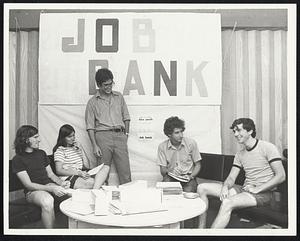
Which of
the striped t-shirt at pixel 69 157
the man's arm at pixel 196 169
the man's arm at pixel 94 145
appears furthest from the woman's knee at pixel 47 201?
the man's arm at pixel 196 169

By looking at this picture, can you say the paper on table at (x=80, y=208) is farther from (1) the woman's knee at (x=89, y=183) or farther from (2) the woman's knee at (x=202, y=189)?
(2) the woman's knee at (x=202, y=189)

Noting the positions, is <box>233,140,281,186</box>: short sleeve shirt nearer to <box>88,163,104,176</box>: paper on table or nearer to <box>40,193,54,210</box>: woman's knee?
<box>88,163,104,176</box>: paper on table

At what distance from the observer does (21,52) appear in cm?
190

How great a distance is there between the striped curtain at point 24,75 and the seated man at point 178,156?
702 millimetres

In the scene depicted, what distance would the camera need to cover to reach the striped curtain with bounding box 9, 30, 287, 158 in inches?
69.4

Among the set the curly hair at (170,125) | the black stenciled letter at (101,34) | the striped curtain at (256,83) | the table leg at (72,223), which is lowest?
the table leg at (72,223)

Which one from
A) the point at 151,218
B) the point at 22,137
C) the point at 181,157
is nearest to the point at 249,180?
the point at 181,157

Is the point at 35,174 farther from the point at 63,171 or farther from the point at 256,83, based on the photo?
the point at 256,83

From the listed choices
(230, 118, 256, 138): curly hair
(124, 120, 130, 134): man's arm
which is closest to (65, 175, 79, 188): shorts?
(124, 120, 130, 134): man's arm

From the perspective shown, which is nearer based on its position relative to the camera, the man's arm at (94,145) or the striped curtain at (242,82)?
the striped curtain at (242,82)

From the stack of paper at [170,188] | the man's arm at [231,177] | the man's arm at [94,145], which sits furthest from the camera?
the man's arm at [94,145]

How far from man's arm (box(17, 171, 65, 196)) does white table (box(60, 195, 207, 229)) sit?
0.66 feet

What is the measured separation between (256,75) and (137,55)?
2.12 feet

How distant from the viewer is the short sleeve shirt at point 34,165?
1741 millimetres
